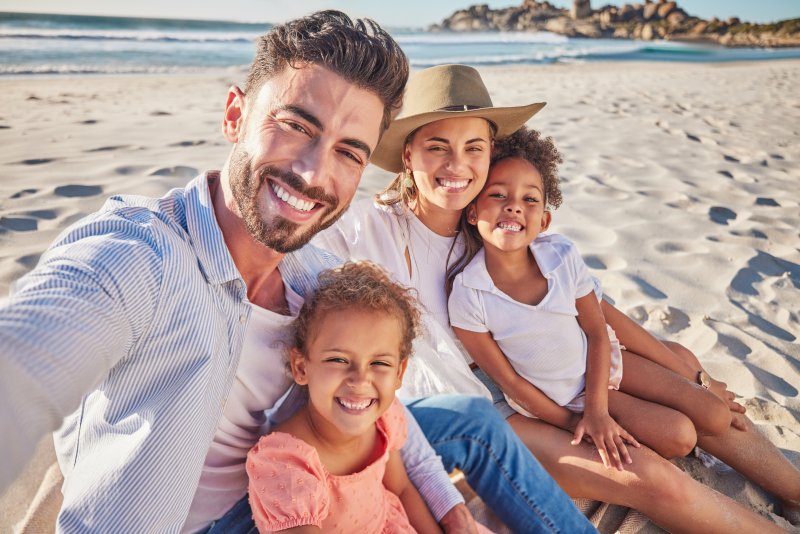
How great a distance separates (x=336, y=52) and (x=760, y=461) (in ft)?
7.73

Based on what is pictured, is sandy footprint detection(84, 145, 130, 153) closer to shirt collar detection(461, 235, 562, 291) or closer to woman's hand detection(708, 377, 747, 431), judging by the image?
shirt collar detection(461, 235, 562, 291)

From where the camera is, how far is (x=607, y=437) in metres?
2.26

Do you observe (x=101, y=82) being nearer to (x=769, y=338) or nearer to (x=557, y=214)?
(x=557, y=214)

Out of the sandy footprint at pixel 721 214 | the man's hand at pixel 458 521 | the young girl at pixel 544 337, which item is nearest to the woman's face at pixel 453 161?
the young girl at pixel 544 337

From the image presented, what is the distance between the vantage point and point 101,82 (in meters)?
11.0

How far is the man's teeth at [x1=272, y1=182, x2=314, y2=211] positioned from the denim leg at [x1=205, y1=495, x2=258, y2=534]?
35.2 inches

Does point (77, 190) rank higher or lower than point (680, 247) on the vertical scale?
higher

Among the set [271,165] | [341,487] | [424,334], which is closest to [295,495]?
[341,487]

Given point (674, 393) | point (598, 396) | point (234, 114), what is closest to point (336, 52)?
point (234, 114)

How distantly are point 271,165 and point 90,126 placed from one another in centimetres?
610

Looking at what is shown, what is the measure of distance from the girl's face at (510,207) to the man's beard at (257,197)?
3.38 feet

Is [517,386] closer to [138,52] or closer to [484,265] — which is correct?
[484,265]

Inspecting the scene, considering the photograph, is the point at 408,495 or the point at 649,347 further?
the point at 649,347

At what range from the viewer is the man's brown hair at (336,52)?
1.76 meters
